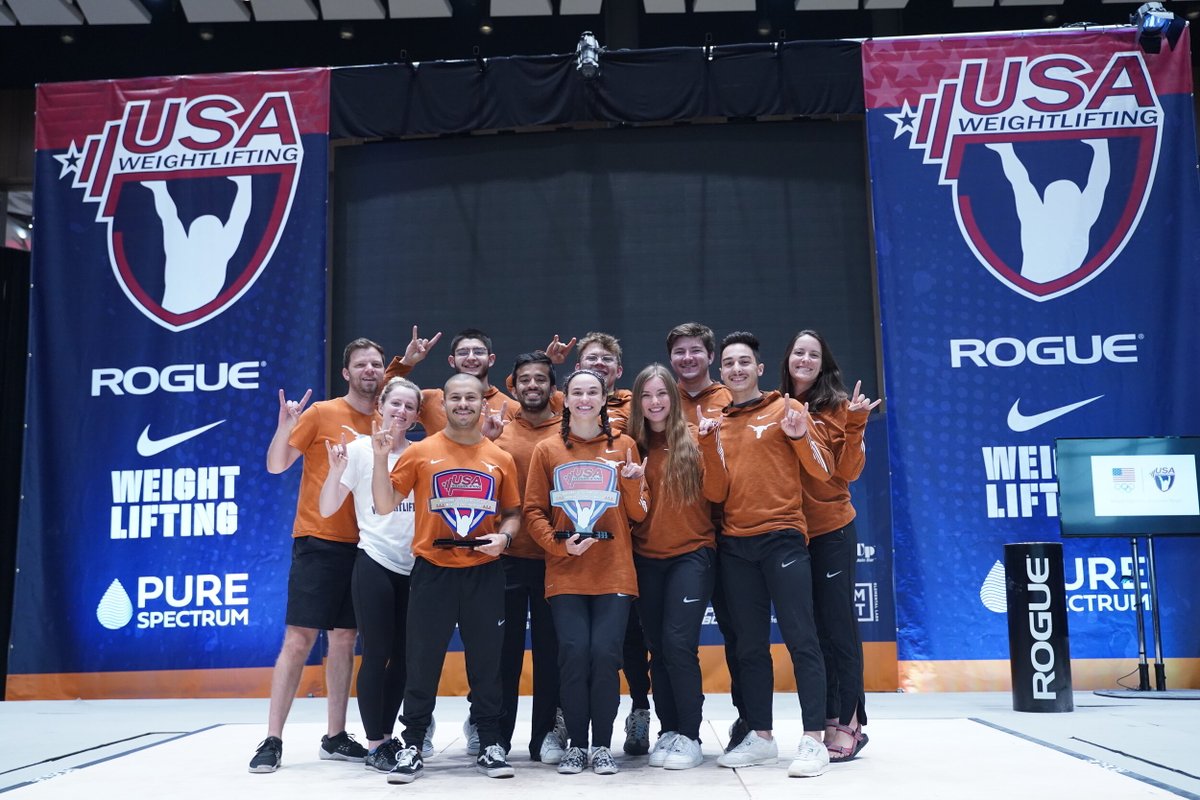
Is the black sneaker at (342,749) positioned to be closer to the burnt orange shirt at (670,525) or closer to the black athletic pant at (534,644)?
the black athletic pant at (534,644)

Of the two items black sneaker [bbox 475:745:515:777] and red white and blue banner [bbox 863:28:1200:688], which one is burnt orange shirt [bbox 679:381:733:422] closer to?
black sneaker [bbox 475:745:515:777]

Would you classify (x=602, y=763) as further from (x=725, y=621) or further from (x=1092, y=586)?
(x=1092, y=586)

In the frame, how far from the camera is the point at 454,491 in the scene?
3.48m

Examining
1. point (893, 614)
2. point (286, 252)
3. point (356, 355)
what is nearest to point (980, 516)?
point (893, 614)

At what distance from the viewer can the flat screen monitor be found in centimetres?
593

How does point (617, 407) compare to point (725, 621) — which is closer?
point (725, 621)

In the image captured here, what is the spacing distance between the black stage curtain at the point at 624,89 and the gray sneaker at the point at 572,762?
4621mm

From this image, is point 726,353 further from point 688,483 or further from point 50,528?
point 50,528

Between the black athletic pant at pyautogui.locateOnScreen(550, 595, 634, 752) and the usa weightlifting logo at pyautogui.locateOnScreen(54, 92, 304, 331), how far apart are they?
14.8ft

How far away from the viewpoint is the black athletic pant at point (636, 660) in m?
3.96

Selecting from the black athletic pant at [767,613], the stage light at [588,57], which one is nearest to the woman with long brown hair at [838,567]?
the black athletic pant at [767,613]

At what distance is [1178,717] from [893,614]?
2.00 m

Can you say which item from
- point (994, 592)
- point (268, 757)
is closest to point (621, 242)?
point (994, 592)

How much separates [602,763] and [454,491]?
0.99 m
